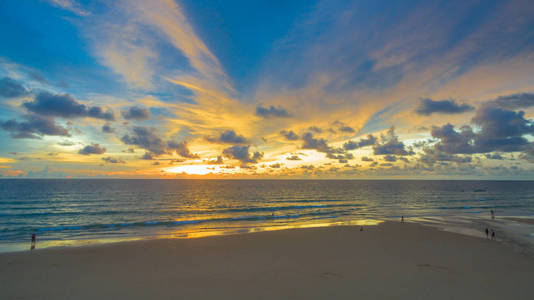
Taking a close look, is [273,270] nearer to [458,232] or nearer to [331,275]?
[331,275]

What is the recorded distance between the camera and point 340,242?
28.0 meters

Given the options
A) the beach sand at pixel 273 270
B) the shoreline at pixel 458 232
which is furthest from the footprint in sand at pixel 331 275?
the shoreline at pixel 458 232

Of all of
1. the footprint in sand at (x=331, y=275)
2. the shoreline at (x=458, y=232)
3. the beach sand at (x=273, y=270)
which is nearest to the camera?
the beach sand at (x=273, y=270)

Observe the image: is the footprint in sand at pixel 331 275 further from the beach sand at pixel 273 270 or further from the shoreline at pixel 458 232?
the shoreline at pixel 458 232

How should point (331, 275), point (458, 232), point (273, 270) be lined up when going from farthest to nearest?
point (458, 232)
point (273, 270)
point (331, 275)

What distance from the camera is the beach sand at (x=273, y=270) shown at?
15508 millimetres

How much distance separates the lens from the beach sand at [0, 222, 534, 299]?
15508mm

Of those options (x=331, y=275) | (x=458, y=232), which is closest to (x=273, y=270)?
(x=331, y=275)

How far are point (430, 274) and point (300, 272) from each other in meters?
9.63

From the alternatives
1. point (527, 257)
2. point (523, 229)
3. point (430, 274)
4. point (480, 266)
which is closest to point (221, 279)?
point (430, 274)

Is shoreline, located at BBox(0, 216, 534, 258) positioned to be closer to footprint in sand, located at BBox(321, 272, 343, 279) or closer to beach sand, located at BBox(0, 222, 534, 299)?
beach sand, located at BBox(0, 222, 534, 299)

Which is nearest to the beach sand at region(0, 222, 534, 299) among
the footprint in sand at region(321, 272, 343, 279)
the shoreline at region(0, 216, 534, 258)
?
the footprint in sand at region(321, 272, 343, 279)

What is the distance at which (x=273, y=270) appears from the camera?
1933 cm

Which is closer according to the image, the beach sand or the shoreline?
the beach sand
